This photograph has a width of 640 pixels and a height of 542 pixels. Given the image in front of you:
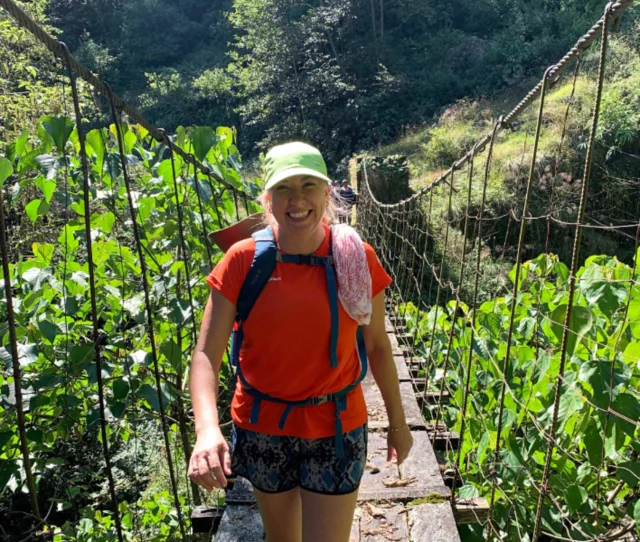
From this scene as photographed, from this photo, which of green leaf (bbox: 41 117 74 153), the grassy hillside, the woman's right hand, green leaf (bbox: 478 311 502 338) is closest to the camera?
the woman's right hand

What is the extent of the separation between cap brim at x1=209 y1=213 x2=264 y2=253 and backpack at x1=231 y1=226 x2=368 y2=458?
0.45ft

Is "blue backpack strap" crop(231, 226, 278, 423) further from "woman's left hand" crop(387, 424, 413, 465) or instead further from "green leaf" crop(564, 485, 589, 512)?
"green leaf" crop(564, 485, 589, 512)

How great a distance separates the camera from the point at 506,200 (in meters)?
7.07

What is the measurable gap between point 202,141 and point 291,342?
0.77 metres

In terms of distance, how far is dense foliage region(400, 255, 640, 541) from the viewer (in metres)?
0.87

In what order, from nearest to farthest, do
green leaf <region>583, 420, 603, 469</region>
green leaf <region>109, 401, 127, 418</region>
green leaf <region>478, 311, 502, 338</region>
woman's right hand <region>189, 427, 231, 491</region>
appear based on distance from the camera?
woman's right hand <region>189, 427, 231, 491</region> → green leaf <region>583, 420, 603, 469</region> → green leaf <region>109, 401, 127, 418</region> → green leaf <region>478, 311, 502, 338</region>

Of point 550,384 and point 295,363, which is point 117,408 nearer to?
point 295,363

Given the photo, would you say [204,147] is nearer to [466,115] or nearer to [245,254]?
[245,254]

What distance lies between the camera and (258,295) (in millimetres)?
839

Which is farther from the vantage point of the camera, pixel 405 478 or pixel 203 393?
pixel 405 478

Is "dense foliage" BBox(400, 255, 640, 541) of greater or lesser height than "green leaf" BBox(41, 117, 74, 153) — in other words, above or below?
below

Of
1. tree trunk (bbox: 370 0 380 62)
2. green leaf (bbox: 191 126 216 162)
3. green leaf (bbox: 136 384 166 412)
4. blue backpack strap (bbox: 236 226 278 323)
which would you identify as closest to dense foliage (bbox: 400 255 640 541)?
blue backpack strap (bbox: 236 226 278 323)

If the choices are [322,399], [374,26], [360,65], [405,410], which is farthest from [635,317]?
[374,26]

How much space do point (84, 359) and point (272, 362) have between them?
494 mm
